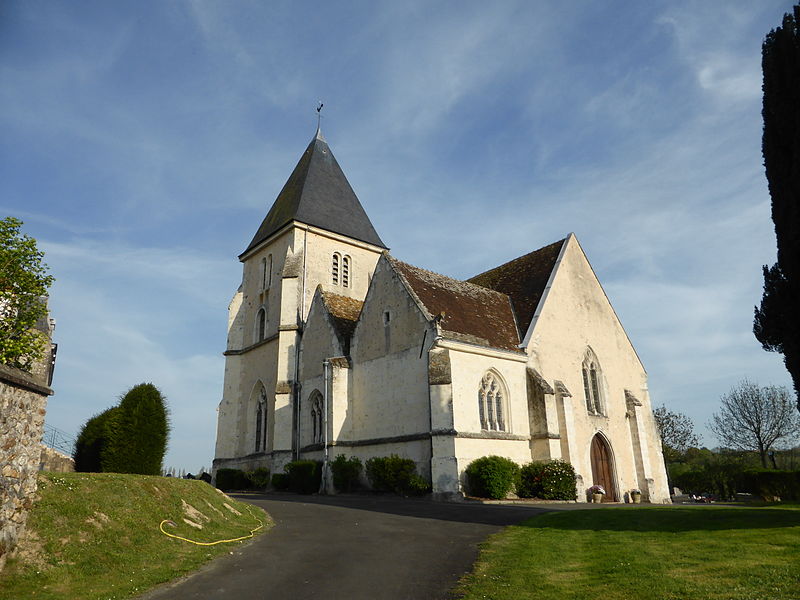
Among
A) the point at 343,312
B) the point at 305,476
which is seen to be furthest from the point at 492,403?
the point at 343,312

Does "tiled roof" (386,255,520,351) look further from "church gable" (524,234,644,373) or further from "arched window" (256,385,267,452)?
"arched window" (256,385,267,452)

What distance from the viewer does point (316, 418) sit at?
1045 inches

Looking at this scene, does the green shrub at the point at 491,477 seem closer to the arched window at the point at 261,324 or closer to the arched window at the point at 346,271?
the arched window at the point at 346,271

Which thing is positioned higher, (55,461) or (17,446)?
(55,461)

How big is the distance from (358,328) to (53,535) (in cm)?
1754

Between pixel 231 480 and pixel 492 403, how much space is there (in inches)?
608

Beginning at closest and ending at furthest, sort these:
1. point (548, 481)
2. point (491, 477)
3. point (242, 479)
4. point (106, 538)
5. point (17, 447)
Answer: point (17, 447) < point (106, 538) < point (491, 477) < point (548, 481) < point (242, 479)

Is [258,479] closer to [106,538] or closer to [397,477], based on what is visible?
[397,477]

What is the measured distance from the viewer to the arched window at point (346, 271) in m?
34.1

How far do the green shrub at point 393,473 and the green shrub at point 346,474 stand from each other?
4.79 feet

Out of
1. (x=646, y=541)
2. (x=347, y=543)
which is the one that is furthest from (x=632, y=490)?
(x=347, y=543)

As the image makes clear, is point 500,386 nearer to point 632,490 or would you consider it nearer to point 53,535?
point 632,490

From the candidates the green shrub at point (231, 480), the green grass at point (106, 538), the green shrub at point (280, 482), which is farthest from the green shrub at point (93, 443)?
the green shrub at point (231, 480)

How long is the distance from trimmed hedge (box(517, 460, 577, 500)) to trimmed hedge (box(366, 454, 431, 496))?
3.63 metres
